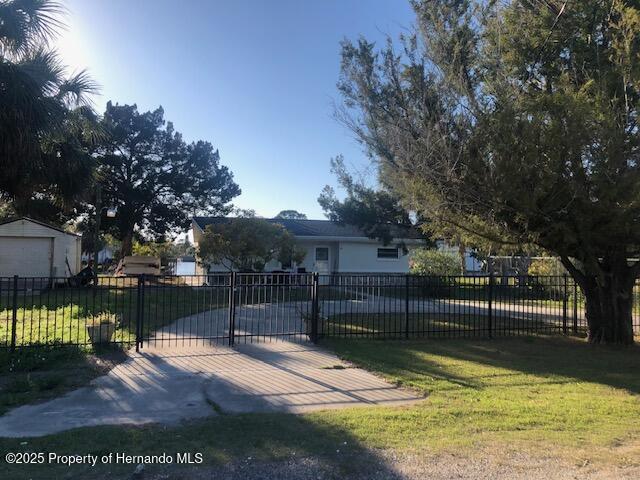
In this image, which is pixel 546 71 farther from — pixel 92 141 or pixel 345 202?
pixel 345 202

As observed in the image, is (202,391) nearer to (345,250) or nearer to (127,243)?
(345,250)

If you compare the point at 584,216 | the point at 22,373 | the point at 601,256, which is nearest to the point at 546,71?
the point at 584,216

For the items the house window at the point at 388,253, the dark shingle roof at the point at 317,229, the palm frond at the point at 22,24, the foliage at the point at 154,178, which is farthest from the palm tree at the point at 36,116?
the foliage at the point at 154,178

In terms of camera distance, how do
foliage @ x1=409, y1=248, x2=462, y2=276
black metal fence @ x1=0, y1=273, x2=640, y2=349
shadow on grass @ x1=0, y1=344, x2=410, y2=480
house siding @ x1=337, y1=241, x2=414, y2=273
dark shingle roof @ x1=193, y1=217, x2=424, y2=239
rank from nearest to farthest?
shadow on grass @ x1=0, y1=344, x2=410, y2=480, black metal fence @ x1=0, y1=273, x2=640, y2=349, foliage @ x1=409, y1=248, x2=462, y2=276, dark shingle roof @ x1=193, y1=217, x2=424, y2=239, house siding @ x1=337, y1=241, x2=414, y2=273

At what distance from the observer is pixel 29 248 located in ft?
73.0

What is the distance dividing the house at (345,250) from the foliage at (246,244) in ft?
19.1

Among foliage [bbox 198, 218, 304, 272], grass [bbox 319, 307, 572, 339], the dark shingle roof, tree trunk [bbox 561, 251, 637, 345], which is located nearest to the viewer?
tree trunk [bbox 561, 251, 637, 345]

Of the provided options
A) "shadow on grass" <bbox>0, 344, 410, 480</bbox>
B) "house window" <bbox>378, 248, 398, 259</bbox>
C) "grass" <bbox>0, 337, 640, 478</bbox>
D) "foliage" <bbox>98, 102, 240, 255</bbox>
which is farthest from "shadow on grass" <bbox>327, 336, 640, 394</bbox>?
"foliage" <bbox>98, 102, 240, 255</bbox>

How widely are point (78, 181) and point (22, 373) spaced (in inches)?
231

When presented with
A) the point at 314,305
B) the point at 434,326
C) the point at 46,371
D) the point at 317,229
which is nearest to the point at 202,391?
the point at 46,371

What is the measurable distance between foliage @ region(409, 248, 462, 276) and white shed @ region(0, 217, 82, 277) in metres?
15.8

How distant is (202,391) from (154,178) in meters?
33.0

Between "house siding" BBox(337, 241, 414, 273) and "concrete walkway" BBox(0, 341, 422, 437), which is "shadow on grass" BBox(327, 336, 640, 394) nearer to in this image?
"concrete walkway" BBox(0, 341, 422, 437)

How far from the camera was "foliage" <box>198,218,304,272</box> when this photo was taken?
2017 centimetres
